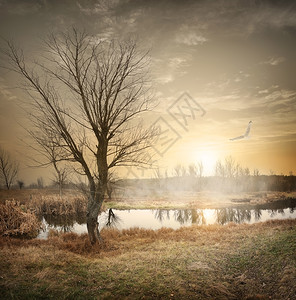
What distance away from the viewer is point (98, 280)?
6.32 metres

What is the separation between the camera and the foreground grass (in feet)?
18.1

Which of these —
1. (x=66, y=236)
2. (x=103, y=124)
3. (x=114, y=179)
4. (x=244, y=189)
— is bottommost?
(x=244, y=189)

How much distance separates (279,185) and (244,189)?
42.3 ft

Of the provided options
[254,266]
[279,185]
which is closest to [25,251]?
[254,266]

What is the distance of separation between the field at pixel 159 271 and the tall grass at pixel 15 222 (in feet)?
15.9

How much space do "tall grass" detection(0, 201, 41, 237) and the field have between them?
190 inches

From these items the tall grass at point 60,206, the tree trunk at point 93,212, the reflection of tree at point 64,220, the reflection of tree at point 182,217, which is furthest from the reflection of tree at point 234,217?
the tall grass at point 60,206

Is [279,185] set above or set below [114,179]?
below

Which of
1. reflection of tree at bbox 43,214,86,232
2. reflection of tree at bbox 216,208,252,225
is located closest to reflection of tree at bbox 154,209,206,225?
reflection of tree at bbox 216,208,252,225

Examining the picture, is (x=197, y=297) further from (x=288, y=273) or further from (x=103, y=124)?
(x=103, y=124)

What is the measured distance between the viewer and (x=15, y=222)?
49.6ft

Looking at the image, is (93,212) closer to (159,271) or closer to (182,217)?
(159,271)

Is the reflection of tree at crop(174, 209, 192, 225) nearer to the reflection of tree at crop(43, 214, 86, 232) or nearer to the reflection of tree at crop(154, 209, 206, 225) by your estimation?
the reflection of tree at crop(154, 209, 206, 225)

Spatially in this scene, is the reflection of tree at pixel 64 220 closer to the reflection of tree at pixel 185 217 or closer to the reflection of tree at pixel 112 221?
the reflection of tree at pixel 112 221
